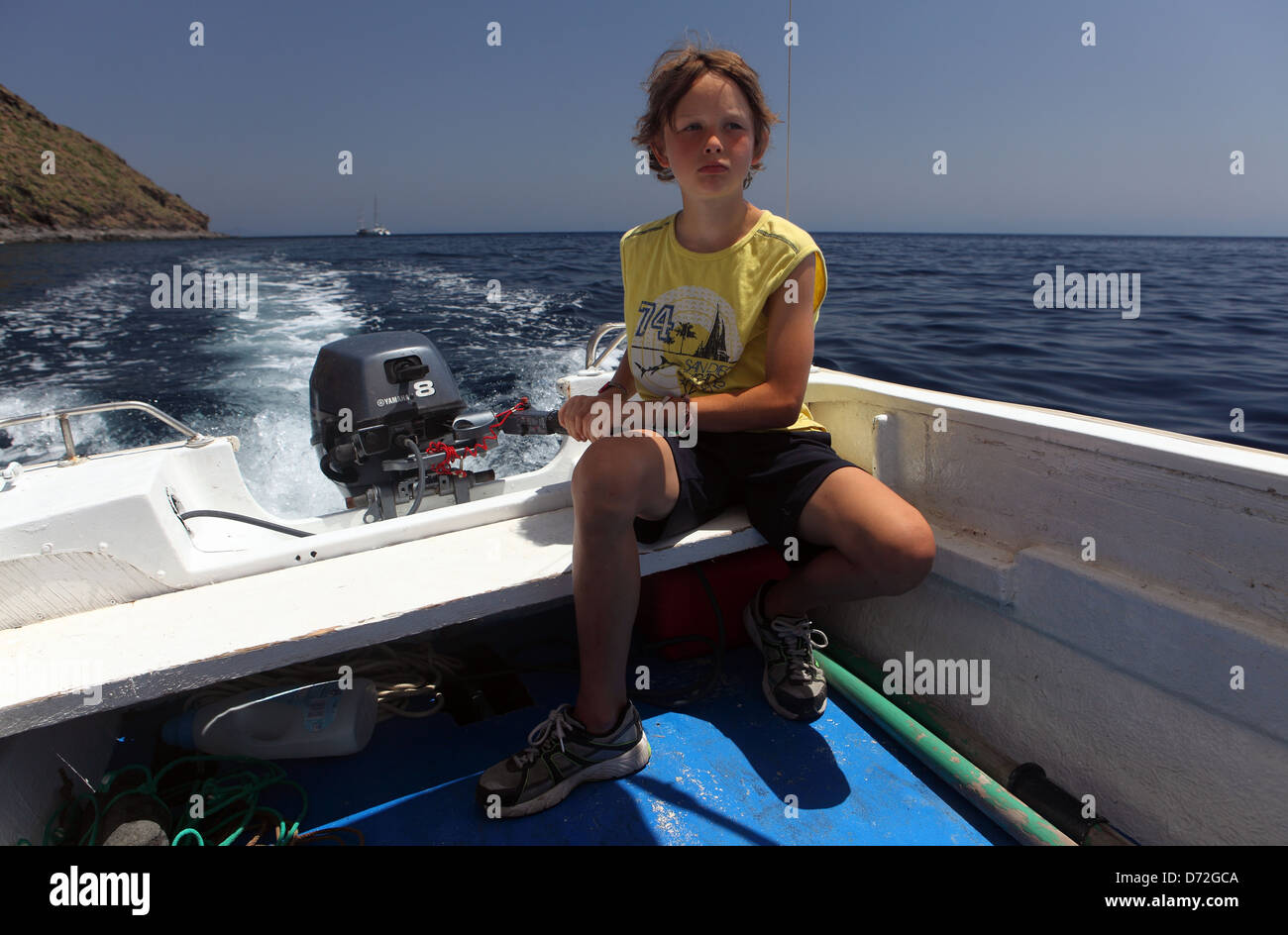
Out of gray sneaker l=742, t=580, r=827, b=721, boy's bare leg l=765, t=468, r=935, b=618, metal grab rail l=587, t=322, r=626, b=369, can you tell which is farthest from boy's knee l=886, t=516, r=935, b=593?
metal grab rail l=587, t=322, r=626, b=369

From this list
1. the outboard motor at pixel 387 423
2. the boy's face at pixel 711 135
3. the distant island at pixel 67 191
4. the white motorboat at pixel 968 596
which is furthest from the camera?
the distant island at pixel 67 191

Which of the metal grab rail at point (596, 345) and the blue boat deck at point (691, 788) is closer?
the blue boat deck at point (691, 788)

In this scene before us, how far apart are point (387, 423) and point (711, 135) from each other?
1553 millimetres

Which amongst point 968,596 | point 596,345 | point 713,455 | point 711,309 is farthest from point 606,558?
point 596,345

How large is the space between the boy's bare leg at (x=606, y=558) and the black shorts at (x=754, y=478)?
147 millimetres

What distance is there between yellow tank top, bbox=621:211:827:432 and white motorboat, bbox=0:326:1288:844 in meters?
0.31

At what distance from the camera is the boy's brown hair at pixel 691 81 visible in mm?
1425

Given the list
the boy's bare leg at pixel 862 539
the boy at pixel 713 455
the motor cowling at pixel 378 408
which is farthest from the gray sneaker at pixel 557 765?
the motor cowling at pixel 378 408

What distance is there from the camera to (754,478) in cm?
149

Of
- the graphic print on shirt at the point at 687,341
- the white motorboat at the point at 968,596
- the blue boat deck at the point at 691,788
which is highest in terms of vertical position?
the graphic print on shirt at the point at 687,341

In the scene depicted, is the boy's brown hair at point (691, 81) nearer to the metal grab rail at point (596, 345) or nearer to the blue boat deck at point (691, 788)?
the metal grab rail at point (596, 345)
